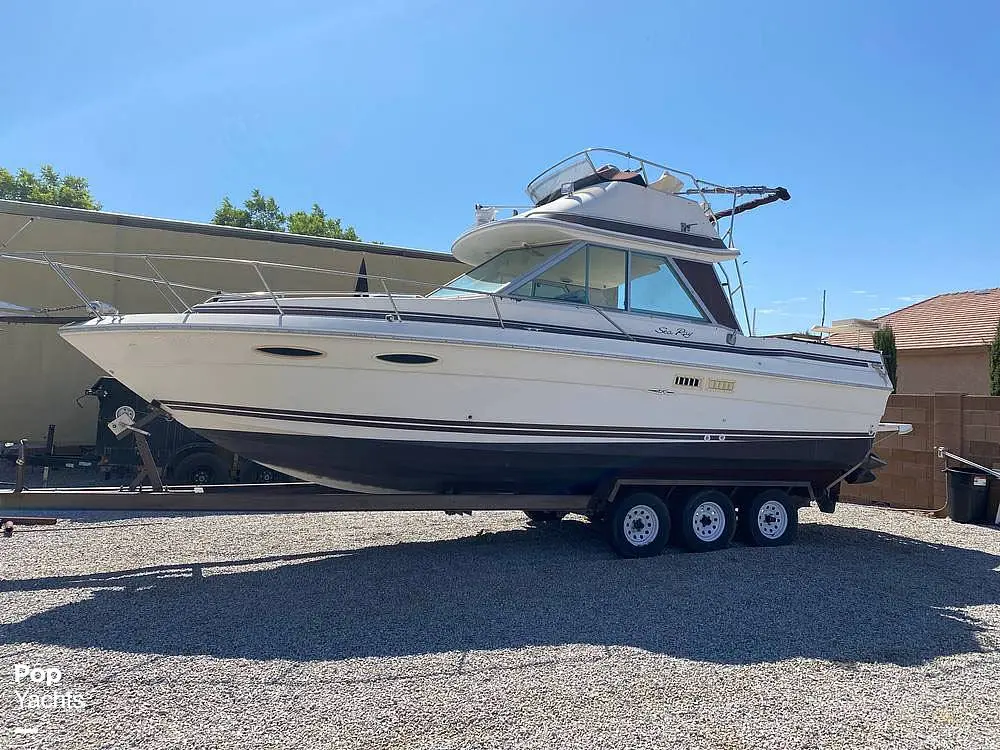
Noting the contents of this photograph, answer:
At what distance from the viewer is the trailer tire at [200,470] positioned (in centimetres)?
828

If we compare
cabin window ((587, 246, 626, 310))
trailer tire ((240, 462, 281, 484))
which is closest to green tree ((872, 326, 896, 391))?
cabin window ((587, 246, 626, 310))

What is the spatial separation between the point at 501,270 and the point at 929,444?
6584 millimetres

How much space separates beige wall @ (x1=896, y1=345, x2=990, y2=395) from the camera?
51.7ft

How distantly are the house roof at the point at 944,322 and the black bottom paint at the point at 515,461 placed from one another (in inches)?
499

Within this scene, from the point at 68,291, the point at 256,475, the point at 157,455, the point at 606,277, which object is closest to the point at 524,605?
the point at 606,277

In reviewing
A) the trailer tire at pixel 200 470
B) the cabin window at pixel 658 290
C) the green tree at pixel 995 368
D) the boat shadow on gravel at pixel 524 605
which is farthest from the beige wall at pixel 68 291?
the green tree at pixel 995 368

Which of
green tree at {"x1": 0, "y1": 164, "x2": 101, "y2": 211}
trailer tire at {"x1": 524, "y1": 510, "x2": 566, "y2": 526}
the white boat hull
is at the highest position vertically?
green tree at {"x1": 0, "y1": 164, "x2": 101, "y2": 211}

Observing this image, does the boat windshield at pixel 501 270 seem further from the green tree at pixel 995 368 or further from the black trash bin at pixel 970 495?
the green tree at pixel 995 368

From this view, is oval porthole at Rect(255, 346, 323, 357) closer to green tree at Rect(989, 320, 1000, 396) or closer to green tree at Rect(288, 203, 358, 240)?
green tree at Rect(989, 320, 1000, 396)

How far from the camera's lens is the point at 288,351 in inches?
182

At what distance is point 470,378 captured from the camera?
492cm

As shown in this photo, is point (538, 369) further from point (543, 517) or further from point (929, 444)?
point (929, 444)

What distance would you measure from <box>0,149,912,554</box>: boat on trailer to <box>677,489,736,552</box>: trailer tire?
0.11ft

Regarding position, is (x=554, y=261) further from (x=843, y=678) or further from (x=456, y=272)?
(x=456, y=272)
